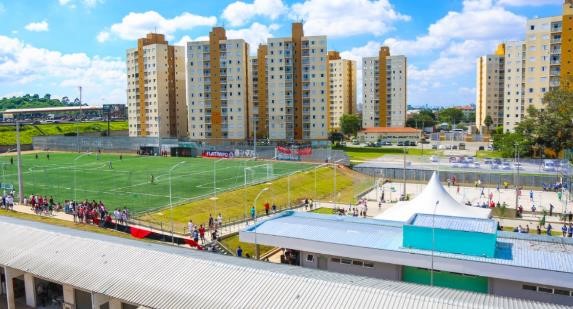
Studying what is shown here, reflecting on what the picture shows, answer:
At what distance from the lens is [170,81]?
376 feet

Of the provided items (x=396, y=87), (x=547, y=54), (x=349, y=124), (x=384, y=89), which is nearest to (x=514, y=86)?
(x=547, y=54)

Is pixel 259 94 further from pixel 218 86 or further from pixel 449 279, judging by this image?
pixel 449 279

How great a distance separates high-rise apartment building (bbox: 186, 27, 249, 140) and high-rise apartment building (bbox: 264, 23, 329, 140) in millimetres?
5448

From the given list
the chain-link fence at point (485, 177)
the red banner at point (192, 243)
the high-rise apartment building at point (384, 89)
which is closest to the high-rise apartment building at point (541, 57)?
the chain-link fence at point (485, 177)

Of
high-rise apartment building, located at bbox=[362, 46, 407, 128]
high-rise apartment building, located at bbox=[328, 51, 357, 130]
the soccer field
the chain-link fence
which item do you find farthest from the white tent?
high-rise apartment building, located at bbox=[328, 51, 357, 130]

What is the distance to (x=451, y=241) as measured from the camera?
77.9 ft

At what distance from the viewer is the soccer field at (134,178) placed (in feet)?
161

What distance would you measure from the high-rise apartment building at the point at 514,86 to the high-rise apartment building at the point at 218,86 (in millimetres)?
50948

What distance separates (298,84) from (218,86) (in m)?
15.5

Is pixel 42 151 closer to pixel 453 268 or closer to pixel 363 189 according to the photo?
pixel 363 189

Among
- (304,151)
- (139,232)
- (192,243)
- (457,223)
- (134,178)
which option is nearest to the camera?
(457,223)

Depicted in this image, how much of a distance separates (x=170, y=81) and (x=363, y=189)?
230 ft

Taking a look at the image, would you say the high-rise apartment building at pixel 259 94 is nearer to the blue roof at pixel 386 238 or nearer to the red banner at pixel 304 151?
the red banner at pixel 304 151

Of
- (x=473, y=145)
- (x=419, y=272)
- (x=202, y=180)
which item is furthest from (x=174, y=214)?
(x=473, y=145)
